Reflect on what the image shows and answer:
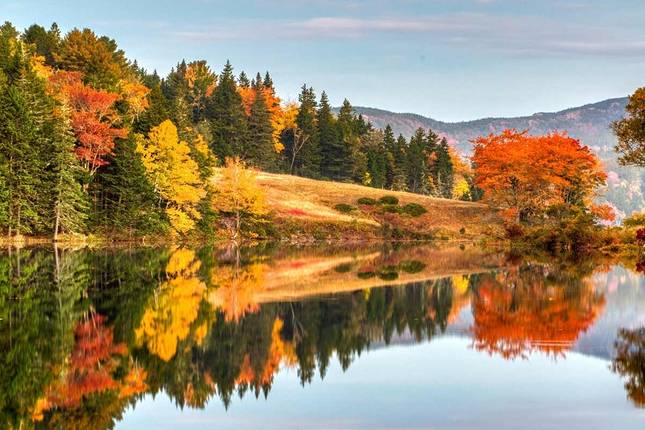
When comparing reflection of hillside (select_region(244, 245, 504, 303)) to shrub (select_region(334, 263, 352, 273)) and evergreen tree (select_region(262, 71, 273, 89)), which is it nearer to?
shrub (select_region(334, 263, 352, 273))

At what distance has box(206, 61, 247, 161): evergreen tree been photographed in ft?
388

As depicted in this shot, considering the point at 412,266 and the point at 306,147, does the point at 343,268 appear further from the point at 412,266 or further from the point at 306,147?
the point at 306,147

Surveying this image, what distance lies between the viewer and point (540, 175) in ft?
262

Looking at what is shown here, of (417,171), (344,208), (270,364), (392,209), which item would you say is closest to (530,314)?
(270,364)

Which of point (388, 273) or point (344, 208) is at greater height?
point (344, 208)

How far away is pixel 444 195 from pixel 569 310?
400ft

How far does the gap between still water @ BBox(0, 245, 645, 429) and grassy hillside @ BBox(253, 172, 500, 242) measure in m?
52.8

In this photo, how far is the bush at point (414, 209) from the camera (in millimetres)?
96188

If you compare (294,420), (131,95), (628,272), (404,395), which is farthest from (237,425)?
(131,95)

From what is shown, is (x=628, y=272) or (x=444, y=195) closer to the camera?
(x=628, y=272)

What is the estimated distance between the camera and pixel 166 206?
69.4 meters

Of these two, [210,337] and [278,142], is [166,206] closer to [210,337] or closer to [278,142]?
[210,337]

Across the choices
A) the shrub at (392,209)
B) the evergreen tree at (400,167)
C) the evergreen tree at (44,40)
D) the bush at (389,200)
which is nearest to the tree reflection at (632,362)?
the shrub at (392,209)

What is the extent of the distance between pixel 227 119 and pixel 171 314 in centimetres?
10144
